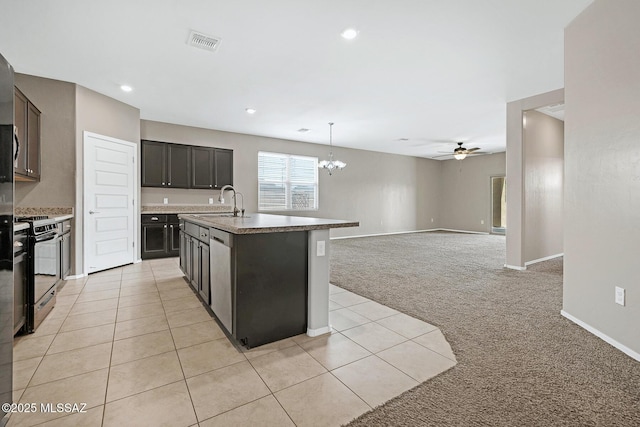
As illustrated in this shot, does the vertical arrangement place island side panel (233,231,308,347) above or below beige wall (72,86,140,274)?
below

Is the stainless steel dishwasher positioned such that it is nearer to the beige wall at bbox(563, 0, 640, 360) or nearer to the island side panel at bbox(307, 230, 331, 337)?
the island side panel at bbox(307, 230, 331, 337)

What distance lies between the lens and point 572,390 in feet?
5.56

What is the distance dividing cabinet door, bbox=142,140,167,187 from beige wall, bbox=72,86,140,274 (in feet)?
1.58

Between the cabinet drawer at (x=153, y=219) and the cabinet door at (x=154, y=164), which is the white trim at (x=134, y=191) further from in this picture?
the cabinet door at (x=154, y=164)

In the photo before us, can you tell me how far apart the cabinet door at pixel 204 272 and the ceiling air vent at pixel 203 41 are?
83.2 inches

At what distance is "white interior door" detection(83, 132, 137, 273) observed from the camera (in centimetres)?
441

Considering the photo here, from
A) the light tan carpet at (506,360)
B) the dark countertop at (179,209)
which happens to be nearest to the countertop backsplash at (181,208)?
the dark countertop at (179,209)

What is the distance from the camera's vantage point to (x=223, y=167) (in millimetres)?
6656

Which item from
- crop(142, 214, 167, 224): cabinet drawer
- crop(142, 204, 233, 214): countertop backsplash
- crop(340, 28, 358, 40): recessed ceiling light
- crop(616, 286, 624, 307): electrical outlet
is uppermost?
crop(340, 28, 358, 40): recessed ceiling light

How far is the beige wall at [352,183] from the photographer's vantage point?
6.35 meters

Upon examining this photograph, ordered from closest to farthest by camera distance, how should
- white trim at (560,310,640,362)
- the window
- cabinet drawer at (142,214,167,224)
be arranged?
1. white trim at (560,310,640,362)
2. cabinet drawer at (142,214,167,224)
3. the window

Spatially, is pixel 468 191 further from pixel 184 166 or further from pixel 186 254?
pixel 186 254

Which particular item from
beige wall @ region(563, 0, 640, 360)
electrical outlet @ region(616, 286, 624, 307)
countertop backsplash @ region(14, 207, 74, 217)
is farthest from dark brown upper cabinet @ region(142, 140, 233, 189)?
electrical outlet @ region(616, 286, 624, 307)

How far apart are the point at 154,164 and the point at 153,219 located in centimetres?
108
